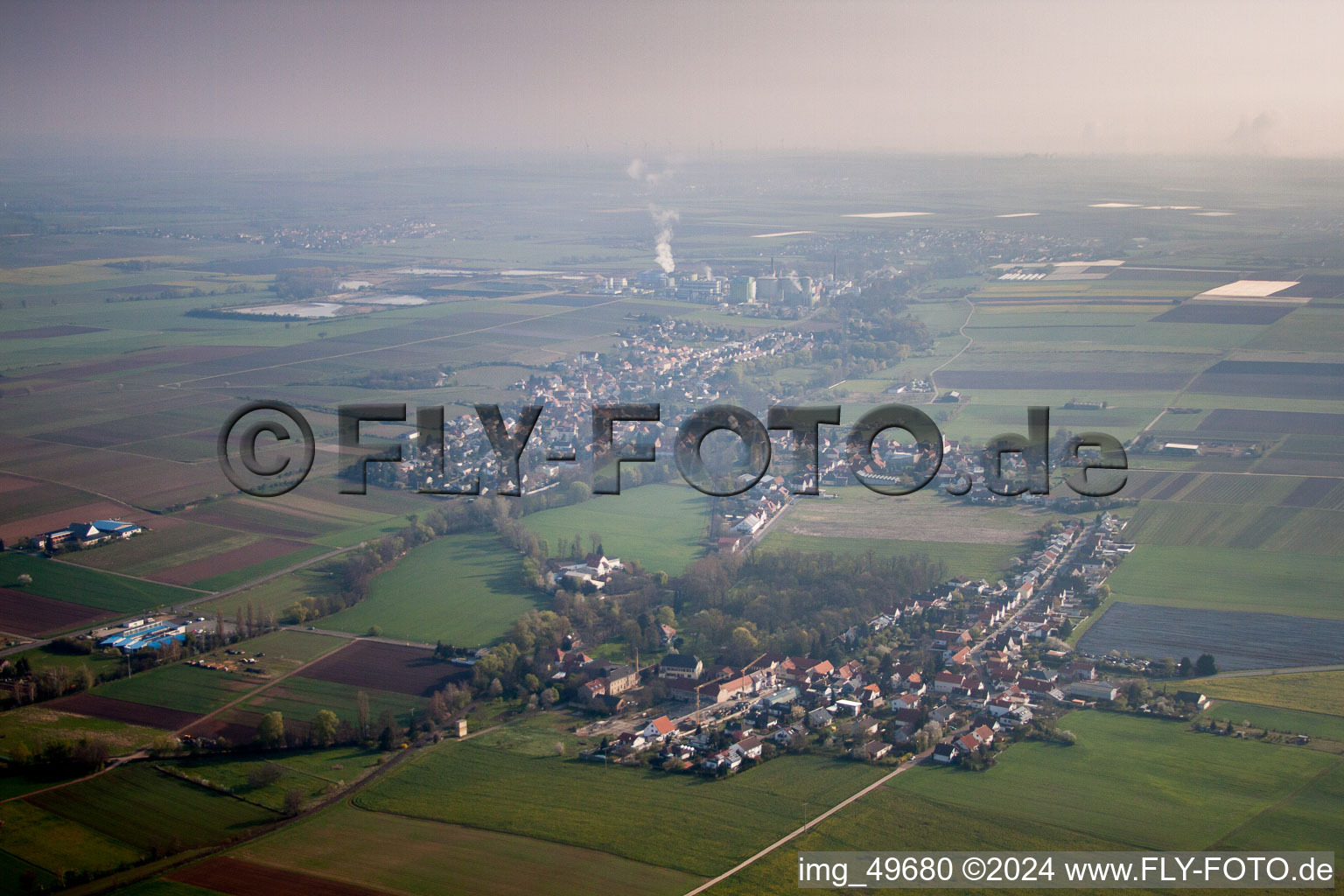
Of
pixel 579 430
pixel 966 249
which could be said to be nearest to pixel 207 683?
pixel 579 430

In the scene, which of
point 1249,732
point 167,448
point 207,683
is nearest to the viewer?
point 1249,732

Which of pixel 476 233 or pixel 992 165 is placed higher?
pixel 992 165

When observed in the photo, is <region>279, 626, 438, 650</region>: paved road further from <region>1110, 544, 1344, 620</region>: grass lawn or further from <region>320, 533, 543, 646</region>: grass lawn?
<region>1110, 544, 1344, 620</region>: grass lawn

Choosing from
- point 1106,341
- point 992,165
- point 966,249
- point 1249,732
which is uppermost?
point 992,165

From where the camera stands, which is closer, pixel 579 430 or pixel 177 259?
pixel 579 430

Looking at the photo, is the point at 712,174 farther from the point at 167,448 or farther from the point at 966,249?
the point at 167,448

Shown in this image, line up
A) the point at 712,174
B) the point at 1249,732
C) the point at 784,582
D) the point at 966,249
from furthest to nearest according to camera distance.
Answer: the point at 712,174
the point at 966,249
the point at 784,582
the point at 1249,732


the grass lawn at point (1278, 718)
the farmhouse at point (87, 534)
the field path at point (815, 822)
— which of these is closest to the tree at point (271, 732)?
the field path at point (815, 822)
